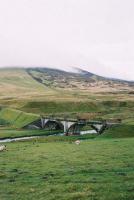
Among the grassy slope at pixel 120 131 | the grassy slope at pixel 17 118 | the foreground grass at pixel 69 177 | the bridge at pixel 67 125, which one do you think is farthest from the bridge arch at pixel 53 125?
the foreground grass at pixel 69 177

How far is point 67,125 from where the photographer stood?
137375 millimetres

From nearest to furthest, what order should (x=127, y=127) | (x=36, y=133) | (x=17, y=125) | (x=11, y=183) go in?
(x=11, y=183) < (x=127, y=127) < (x=36, y=133) < (x=17, y=125)

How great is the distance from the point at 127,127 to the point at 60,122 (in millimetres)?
42854

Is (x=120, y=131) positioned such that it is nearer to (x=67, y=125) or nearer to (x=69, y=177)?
(x=67, y=125)

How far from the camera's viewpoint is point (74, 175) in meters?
42.3

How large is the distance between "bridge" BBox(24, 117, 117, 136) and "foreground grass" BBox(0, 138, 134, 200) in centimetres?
5770

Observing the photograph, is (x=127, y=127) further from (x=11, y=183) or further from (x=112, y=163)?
(x=11, y=183)

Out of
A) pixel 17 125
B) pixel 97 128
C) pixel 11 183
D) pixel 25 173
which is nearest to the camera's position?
pixel 11 183

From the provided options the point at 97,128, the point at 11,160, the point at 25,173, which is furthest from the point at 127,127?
the point at 25,173

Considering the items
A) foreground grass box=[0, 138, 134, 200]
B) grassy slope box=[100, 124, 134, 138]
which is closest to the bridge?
grassy slope box=[100, 124, 134, 138]

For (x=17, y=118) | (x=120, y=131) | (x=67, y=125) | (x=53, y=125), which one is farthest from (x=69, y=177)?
(x=17, y=118)

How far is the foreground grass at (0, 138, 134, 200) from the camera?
3384cm

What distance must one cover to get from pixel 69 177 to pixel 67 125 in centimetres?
9622

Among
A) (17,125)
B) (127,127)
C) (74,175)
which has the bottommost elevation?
(17,125)
